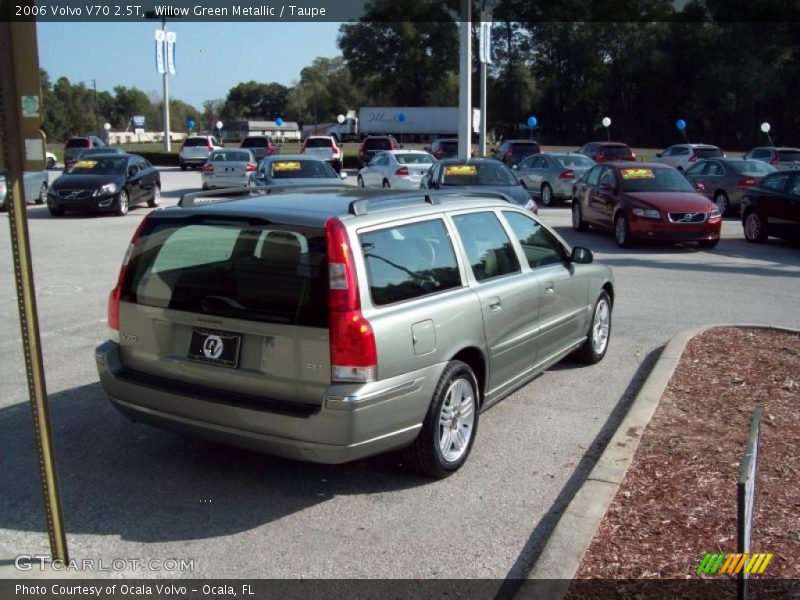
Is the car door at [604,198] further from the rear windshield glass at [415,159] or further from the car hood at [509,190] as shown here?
the rear windshield glass at [415,159]

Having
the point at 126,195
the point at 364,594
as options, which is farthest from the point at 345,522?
the point at 126,195

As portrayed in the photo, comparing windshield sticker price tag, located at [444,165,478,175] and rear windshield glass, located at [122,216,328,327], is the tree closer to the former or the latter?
windshield sticker price tag, located at [444,165,478,175]

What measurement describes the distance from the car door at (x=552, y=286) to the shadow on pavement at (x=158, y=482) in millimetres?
Answer: 1795

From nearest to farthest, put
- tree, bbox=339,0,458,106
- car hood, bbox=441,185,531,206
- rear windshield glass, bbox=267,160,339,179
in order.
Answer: car hood, bbox=441,185,531,206, rear windshield glass, bbox=267,160,339,179, tree, bbox=339,0,458,106

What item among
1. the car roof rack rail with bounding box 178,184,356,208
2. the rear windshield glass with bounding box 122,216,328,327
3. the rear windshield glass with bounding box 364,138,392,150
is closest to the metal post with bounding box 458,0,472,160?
the rear windshield glass with bounding box 364,138,392,150

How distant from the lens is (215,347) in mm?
4754

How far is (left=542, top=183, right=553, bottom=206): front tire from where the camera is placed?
2573cm

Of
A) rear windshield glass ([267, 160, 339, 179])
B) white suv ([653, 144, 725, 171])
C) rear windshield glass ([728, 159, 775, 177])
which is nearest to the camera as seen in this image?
rear windshield glass ([267, 160, 339, 179])

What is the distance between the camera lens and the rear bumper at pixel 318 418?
14.6 ft

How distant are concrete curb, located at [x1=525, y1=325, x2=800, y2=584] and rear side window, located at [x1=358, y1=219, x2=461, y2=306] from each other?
1.43 meters

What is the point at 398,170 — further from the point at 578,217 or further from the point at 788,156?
the point at 788,156

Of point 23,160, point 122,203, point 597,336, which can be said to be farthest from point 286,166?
point 23,160

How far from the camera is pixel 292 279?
183 inches

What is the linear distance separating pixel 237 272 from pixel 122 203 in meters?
17.7
